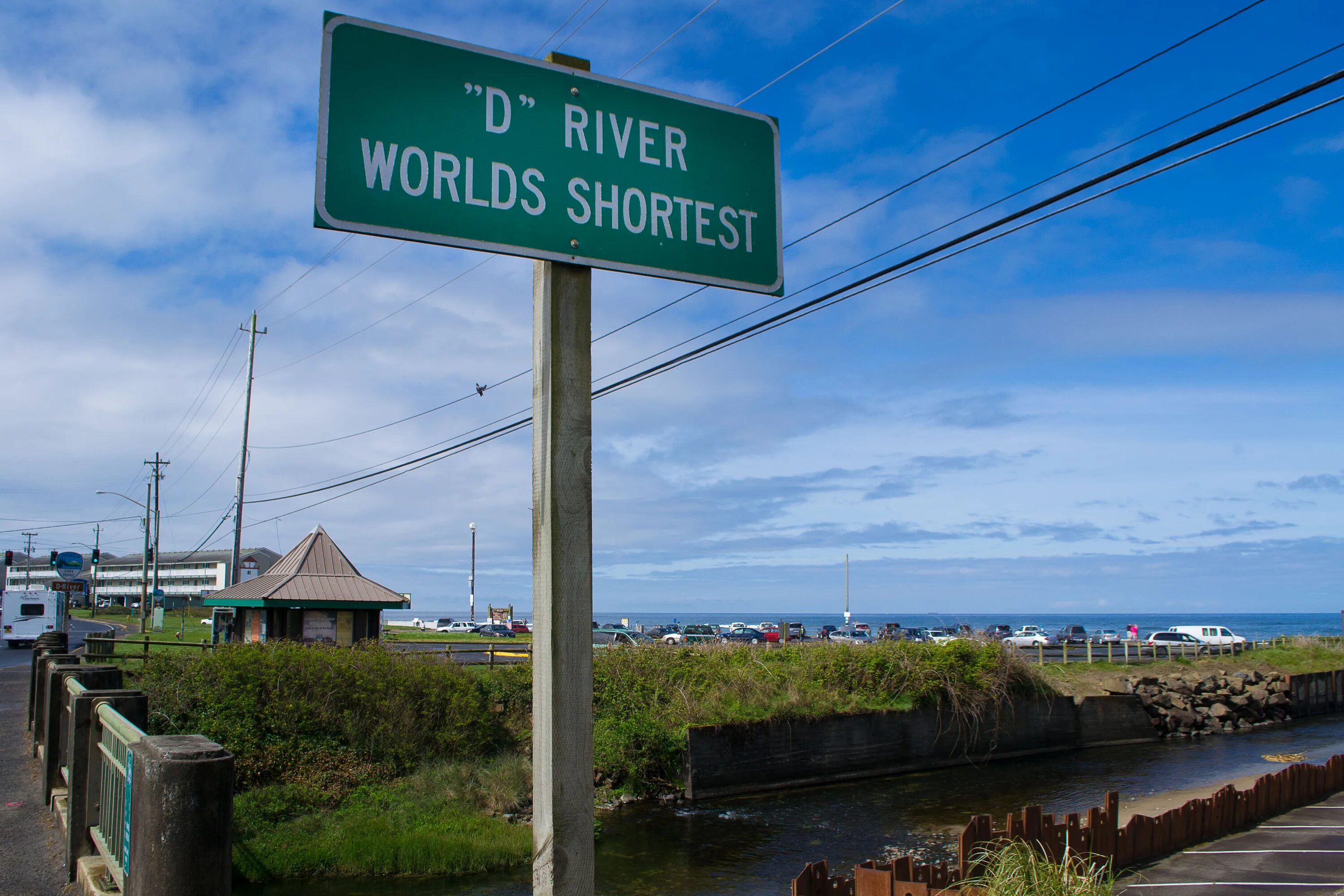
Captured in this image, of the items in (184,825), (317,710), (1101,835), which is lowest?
(1101,835)

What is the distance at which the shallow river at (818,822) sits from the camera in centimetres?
1408

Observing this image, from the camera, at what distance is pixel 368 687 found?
18.0m

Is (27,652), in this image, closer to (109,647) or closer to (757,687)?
(109,647)

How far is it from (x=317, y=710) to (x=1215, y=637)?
6035 centimetres

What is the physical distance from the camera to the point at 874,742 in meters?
24.5

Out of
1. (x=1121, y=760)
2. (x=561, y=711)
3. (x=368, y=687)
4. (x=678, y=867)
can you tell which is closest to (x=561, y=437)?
(x=561, y=711)

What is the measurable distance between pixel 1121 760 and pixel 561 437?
29834 mm

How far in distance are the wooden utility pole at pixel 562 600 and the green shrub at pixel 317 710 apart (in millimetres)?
14276

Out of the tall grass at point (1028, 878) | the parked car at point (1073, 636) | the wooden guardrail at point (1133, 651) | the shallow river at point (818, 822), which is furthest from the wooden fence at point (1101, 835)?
the parked car at point (1073, 636)

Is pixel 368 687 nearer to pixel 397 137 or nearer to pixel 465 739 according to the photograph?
pixel 465 739

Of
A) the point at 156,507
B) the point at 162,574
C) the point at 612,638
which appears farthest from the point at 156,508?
the point at 162,574

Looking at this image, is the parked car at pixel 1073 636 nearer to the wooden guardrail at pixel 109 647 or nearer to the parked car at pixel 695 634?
the parked car at pixel 695 634

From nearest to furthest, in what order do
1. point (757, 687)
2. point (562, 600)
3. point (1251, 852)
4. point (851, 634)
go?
point (562, 600)
point (1251, 852)
point (757, 687)
point (851, 634)

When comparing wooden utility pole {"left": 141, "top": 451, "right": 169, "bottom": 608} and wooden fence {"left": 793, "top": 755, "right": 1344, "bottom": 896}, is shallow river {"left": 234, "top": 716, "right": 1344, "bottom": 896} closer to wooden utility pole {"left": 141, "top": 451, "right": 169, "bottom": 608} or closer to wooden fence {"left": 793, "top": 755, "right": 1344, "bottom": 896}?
wooden fence {"left": 793, "top": 755, "right": 1344, "bottom": 896}
